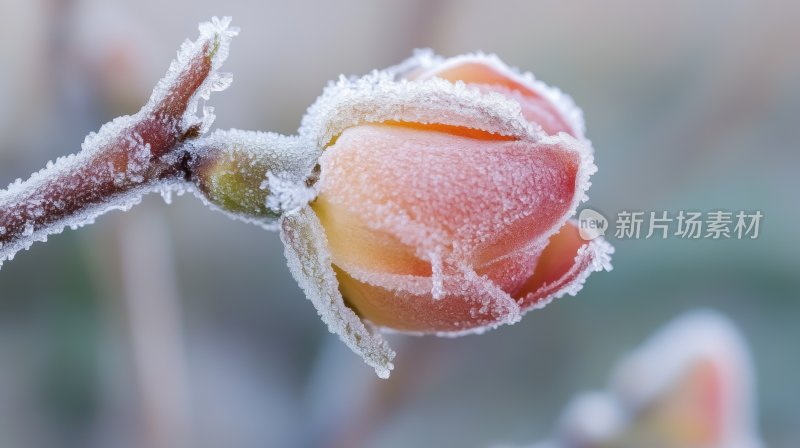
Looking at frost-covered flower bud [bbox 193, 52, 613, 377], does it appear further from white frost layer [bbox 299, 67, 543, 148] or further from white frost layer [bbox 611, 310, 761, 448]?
white frost layer [bbox 611, 310, 761, 448]

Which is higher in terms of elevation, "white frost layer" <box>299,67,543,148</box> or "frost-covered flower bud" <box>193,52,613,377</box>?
"white frost layer" <box>299,67,543,148</box>

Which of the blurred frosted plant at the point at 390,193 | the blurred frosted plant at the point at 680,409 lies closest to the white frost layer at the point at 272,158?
the blurred frosted plant at the point at 390,193

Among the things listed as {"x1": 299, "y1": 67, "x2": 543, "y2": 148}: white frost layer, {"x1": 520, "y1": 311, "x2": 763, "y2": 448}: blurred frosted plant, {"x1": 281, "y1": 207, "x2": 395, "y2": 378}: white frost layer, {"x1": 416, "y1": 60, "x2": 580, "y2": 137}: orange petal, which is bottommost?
{"x1": 281, "y1": 207, "x2": 395, "y2": 378}: white frost layer

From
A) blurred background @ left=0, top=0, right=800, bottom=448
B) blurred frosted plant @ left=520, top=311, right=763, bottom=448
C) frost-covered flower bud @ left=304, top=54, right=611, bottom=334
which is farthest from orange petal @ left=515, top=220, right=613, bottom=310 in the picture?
blurred background @ left=0, top=0, right=800, bottom=448

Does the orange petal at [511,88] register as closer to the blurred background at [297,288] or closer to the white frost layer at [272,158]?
the white frost layer at [272,158]

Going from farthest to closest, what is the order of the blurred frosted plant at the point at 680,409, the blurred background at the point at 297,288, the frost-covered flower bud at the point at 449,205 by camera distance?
the blurred background at the point at 297,288
the blurred frosted plant at the point at 680,409
the frost-covered flower bud at the point at 449,205

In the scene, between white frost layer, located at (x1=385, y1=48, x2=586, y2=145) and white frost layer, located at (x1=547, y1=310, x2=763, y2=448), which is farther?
white frost layer, located at (x1=547, y1=310, x2=763, y2=448)

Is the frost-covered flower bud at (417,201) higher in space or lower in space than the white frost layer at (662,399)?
lower

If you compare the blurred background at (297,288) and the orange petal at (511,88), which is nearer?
the orange petal at (511,88)
